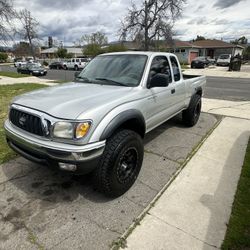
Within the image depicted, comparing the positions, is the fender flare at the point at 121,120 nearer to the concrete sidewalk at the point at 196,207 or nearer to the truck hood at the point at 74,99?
the truck hood at the point at 74,99

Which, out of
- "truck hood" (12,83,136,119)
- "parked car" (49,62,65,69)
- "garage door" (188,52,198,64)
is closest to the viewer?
"truck hood" (12,83,136,119)

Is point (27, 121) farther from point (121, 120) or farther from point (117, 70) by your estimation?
point (117, 70)

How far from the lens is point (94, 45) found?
5344 cm

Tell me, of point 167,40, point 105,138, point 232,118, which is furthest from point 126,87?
point 167,40

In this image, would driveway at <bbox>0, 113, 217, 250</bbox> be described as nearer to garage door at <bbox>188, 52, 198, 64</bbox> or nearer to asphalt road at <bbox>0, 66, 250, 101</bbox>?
asphalt road at <bbox>0, 66, 250, 101</bbox>

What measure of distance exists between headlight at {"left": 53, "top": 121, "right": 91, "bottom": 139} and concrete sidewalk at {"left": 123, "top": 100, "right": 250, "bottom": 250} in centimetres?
117

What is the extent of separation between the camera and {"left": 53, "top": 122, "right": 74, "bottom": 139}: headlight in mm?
2369

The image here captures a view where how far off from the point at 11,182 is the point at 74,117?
1671 millimetres

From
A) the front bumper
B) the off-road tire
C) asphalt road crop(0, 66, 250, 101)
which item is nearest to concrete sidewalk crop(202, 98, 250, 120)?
asphalt road crop(0, 66, 250, 101)

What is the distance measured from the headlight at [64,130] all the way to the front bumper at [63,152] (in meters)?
0.09

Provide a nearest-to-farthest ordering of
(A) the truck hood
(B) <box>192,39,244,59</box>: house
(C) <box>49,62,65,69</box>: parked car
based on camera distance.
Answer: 1. (A) the truck hood
2. (C) <box>49,62,65,69</box>: parked car
3. (B) <box>192,39,244,59</box>: house

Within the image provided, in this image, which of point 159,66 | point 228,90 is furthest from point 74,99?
point 228,90

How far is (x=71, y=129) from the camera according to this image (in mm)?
2367

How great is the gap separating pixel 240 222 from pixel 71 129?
2.10 metres
